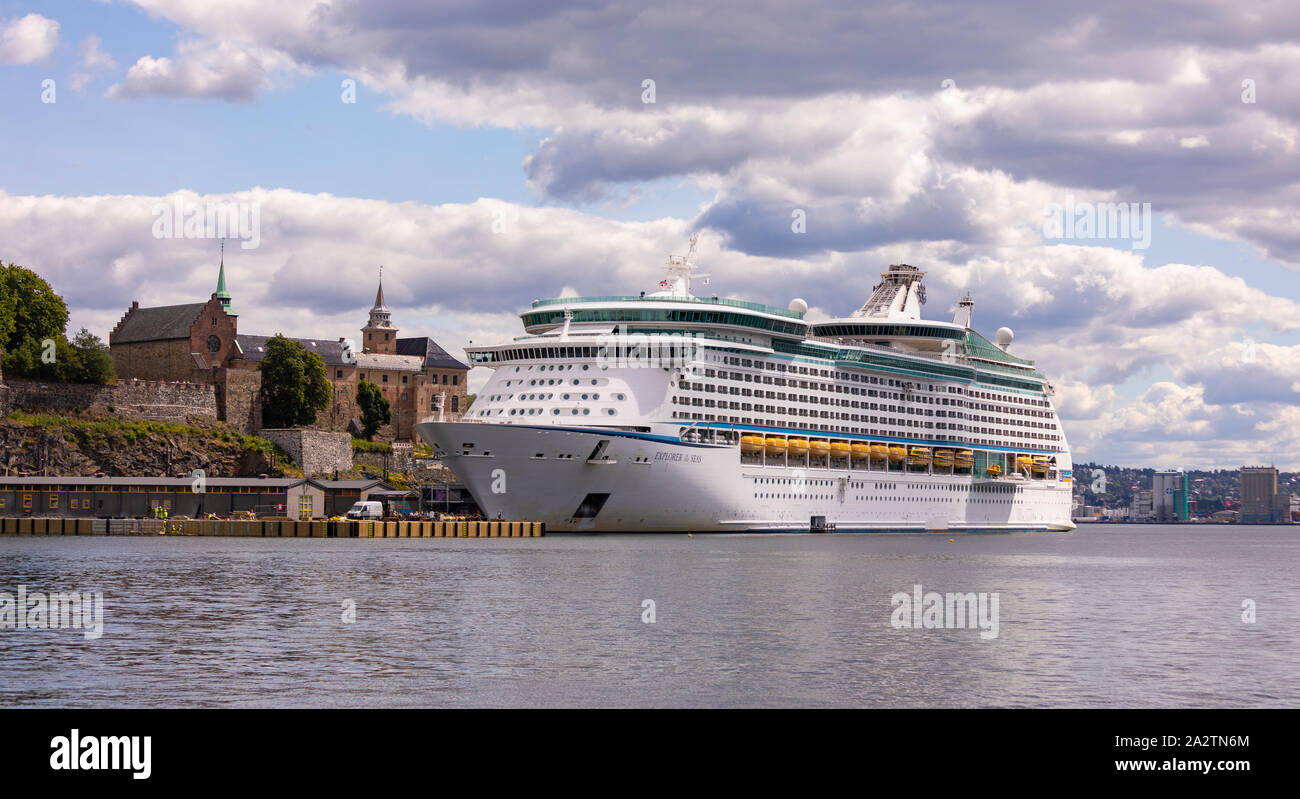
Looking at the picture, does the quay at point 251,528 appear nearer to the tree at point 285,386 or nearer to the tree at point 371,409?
the tree at point 285,386

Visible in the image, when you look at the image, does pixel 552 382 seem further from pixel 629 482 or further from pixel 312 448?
pixel 312 448

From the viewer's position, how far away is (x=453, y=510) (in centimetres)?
11538

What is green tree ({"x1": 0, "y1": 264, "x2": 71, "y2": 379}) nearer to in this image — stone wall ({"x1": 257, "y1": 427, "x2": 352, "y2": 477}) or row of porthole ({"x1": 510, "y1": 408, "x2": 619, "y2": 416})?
stone wall ({"x1": 257, "y1": 427, "x2": 352, "y2": 477})

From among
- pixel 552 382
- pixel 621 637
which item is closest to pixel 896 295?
pixel 552 382

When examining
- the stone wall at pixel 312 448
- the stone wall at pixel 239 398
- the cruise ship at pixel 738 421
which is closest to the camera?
the cruise ship at pixel 738 421

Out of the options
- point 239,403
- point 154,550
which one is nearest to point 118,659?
point 154,550

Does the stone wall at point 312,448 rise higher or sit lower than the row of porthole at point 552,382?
lower

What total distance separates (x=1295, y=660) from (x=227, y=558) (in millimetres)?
48105

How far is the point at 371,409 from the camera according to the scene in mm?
145875

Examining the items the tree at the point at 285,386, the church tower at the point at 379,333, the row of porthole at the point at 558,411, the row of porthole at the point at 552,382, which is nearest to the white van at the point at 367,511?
the tree at the point at 285,386

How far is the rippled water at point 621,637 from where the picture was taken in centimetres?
2708

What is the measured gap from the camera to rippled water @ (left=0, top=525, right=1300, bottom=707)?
2708cm

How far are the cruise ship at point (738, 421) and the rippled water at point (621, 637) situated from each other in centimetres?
1413

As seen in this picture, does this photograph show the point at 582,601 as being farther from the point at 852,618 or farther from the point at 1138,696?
the point at 1138,696
